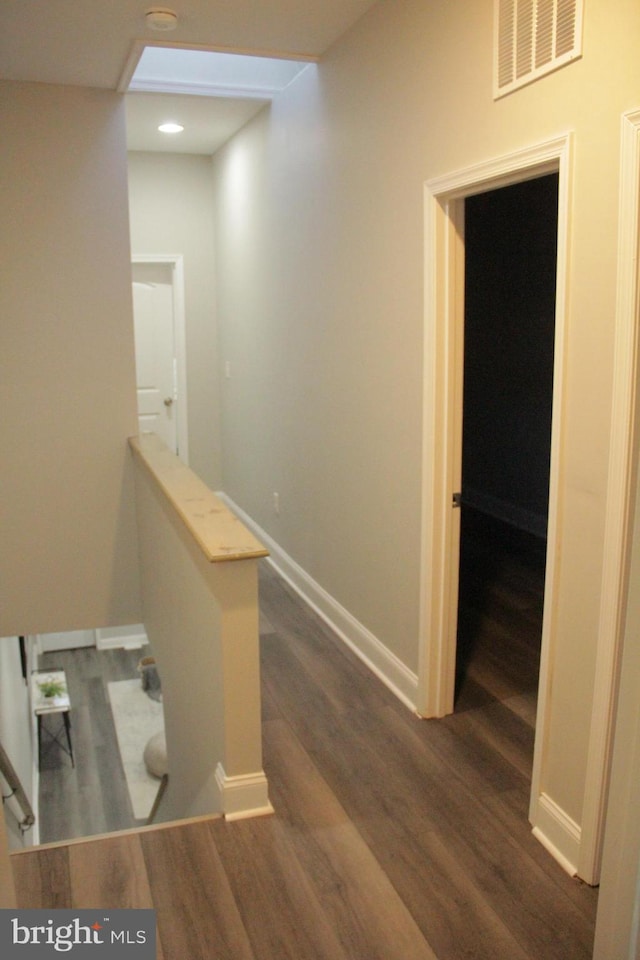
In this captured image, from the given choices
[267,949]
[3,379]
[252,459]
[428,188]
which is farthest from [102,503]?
[267,949]

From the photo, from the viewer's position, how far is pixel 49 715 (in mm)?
7488

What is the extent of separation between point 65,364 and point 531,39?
3073mm

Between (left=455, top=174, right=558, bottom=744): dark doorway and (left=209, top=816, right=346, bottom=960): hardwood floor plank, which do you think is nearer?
(left=209, top=816, right=346, bottom=960): hardwood floor plank

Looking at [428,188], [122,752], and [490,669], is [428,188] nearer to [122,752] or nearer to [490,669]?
[490,669]

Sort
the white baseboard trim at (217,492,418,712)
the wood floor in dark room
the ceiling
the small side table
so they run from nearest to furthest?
1. the ceiling
2. the white baseboard trim at (217,492,418,712)
3. the wood floor in dark room
4. the small side table

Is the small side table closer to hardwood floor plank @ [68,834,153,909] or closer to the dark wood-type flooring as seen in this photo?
the dark wood-type flooring

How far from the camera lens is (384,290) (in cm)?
342

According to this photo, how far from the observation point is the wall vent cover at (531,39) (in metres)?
2.17

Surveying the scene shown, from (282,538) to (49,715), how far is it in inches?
145

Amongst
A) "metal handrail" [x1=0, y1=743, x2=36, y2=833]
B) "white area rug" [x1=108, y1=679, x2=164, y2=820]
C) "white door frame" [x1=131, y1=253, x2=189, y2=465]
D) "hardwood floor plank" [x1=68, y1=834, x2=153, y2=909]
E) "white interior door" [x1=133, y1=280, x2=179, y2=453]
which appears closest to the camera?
"hardwood floor plank" [x1=68, y1=834, x2=153, y2=909]

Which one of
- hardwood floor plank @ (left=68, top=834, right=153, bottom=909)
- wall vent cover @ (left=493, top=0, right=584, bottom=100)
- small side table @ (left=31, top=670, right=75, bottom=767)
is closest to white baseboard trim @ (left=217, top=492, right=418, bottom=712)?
hardwood floor plank @ (left=68, top=834, right=153, bottom=909)

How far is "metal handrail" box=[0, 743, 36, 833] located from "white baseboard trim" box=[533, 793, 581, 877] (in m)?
3.04

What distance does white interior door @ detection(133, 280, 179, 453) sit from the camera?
6.63 m

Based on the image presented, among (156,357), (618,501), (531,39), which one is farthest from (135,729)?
(531,39)
